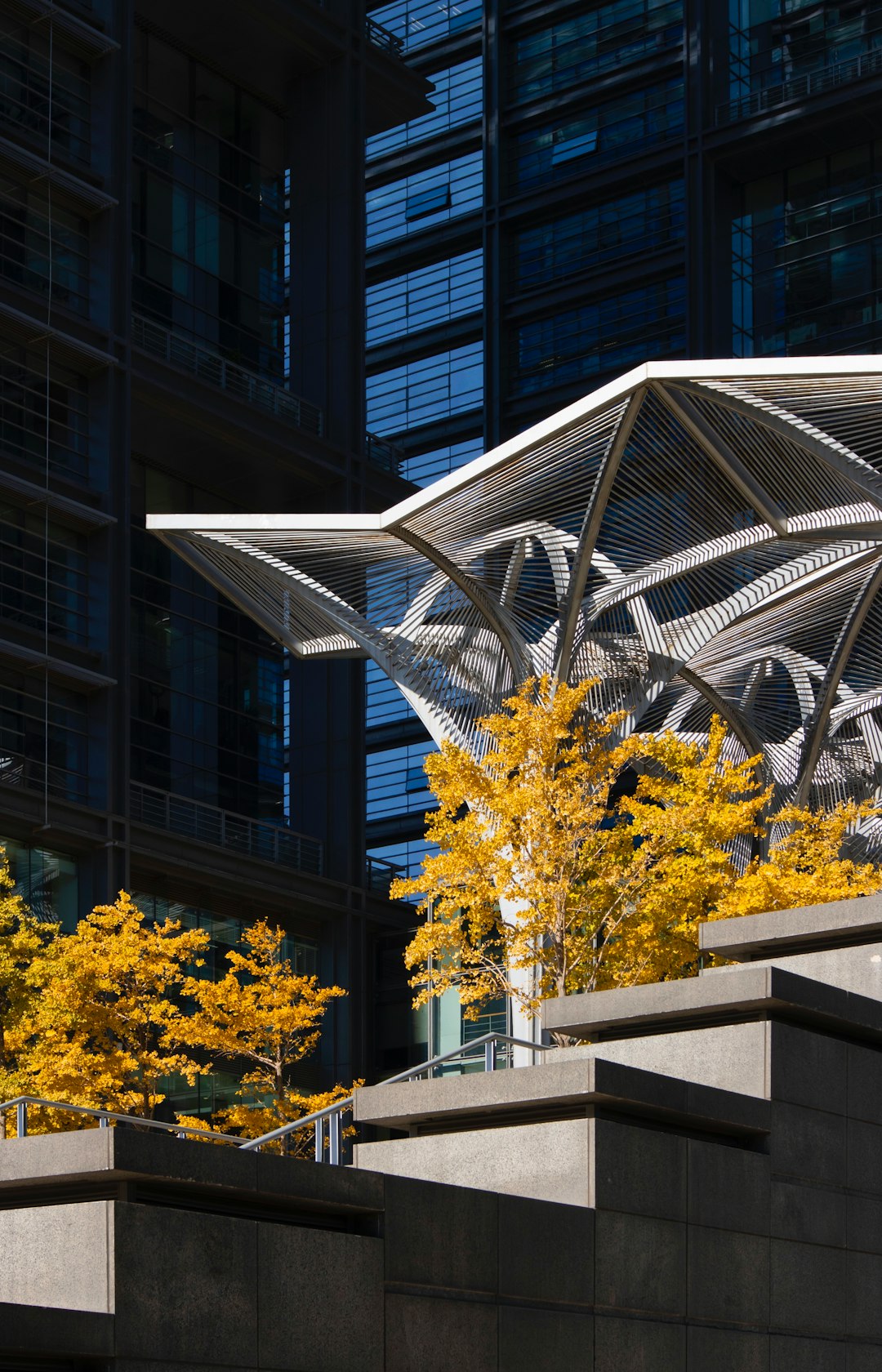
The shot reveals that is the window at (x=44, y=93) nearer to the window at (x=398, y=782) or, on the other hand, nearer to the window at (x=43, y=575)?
the window at (x=43, y=575)

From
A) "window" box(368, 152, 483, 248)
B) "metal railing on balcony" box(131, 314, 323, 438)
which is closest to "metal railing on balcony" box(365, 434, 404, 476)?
"metal railing on balcony" box(131, 314, 323, 438)

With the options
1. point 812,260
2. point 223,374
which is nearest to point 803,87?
point 812,260

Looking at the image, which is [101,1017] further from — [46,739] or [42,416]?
[42,416]

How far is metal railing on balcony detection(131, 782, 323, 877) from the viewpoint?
5119 cm

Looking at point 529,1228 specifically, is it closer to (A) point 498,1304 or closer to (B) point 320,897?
(A) point 498,1304

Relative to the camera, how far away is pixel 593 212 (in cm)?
7756

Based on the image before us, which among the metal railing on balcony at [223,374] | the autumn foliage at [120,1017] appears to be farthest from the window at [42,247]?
the autumn foliage at [120,1017]

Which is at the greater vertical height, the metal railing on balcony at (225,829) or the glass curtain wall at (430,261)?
the glass curtain wall at (430,261)

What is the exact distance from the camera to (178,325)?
55.5 m

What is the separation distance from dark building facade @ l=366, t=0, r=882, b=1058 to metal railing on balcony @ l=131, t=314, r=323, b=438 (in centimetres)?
1878

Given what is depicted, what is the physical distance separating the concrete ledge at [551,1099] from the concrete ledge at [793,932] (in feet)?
7.84

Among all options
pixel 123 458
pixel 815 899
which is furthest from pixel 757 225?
pixel 815 899

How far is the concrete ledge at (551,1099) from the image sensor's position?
48.9 feet

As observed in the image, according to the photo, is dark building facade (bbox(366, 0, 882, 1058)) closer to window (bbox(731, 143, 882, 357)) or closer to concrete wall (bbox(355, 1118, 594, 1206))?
window (bbox(731, 143, 882, 357))
